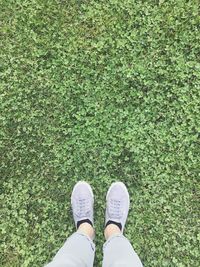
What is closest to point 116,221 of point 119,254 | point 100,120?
point 119,254

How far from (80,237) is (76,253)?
0.95 feet

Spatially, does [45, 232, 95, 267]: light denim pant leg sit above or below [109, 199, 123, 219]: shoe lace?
above

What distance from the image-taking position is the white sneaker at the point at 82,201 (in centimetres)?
416

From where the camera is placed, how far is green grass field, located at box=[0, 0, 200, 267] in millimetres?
4180

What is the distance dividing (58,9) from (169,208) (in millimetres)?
2348

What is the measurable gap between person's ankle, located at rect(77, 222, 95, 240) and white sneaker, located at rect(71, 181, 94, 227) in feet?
0.23

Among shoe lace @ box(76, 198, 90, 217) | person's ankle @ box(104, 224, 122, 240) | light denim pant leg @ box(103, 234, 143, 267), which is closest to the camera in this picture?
light denim pant leg @ box(103, 234, 143, 267)

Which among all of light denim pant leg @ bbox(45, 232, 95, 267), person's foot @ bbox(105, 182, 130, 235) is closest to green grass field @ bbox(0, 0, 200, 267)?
person's foot @ bbox(105, 182, 130, 235)

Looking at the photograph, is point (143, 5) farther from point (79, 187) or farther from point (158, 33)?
point (79, 187)

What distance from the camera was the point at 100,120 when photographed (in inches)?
171

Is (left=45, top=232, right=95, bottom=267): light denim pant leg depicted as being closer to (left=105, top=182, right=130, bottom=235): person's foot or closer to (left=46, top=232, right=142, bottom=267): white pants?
(left=46, top=232, right=142, bottom=267): white pants

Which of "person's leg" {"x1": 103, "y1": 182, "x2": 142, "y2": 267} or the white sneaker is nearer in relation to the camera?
"person's leg" {"x1": 103, "y1": 182, "x2": 142, "y2": 267}

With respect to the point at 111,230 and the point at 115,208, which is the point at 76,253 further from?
the point at 115,208

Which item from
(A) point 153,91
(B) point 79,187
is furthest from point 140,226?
(A) point 153,91
